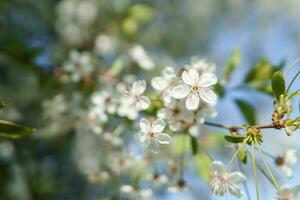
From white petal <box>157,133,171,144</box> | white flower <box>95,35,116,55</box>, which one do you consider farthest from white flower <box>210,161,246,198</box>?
white flower <box>95,35,116,55</box>

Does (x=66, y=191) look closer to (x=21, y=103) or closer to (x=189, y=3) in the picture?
(x=21, y=103)

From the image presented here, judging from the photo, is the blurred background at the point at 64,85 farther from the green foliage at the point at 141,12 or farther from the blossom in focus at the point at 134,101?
the blossom in focus at the point at 134,101

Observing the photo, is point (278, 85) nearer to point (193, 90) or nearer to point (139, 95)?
point (193, 90)

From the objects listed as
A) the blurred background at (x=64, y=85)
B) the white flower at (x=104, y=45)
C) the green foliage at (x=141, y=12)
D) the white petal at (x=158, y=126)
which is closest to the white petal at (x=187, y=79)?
the white petal at (x=158, y=126)

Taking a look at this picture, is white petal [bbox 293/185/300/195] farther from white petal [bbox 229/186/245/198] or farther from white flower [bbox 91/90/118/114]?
white flower [bbox 91/90/118/114]

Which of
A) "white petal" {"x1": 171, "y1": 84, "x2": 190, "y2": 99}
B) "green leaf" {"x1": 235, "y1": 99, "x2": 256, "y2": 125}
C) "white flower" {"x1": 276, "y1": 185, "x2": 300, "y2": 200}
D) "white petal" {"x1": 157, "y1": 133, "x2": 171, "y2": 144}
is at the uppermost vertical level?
"green leaf" {"x1": 235, "y1": 99, "x2": 256, "y2": 125}

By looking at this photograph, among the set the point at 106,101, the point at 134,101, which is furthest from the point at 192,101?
the point at 106,101

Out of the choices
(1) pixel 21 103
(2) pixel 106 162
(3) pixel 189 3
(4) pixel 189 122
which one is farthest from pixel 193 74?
(3) pixel 189 3
